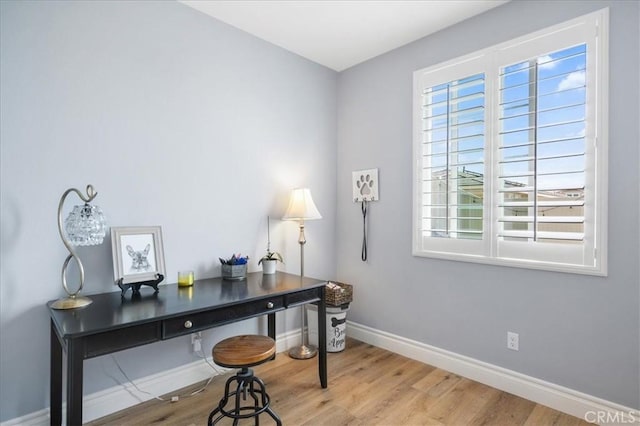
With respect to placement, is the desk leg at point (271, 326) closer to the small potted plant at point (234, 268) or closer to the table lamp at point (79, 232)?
the small potted plant at point (234, 268)

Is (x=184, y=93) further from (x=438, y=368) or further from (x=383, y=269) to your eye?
(x=438, y=368)

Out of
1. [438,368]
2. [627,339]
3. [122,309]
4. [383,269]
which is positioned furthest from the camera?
[383,269]

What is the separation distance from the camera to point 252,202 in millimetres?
2723

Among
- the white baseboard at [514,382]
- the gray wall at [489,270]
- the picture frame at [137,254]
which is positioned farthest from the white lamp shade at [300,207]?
the white baseboard at [514,382]

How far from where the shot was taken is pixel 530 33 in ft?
7.16

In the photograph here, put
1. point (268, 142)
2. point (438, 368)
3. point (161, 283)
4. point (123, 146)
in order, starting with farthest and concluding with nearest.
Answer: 1. point (268, 142)
2. point (438, 368)
3. point (161, 283)
4. point (123, 146)

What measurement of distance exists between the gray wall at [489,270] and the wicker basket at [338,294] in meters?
0.25

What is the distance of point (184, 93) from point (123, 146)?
0.55 m

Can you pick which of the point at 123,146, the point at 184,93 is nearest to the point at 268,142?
the point at 184,93

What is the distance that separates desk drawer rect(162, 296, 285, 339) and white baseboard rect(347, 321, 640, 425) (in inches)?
51.8

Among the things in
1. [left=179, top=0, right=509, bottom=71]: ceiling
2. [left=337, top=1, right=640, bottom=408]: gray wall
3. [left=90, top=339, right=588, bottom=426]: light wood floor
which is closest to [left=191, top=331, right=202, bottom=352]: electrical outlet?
[left=90, top=339, right=588, bottom=426]: light wood floor

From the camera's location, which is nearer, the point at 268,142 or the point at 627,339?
the point at 627,339

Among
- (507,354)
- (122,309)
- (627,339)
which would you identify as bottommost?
(507,354)

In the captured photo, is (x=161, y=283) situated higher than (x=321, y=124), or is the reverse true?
(x=321, y=124)
